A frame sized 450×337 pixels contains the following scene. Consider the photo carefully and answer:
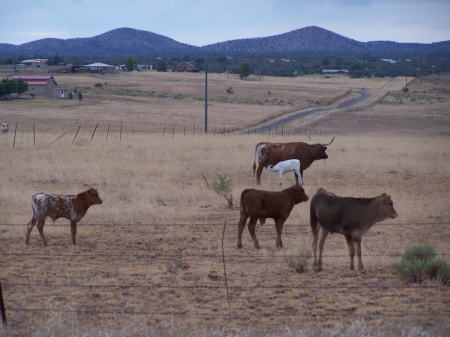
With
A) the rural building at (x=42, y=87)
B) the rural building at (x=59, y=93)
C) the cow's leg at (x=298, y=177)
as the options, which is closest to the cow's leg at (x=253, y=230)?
the cow's leg at (x=298, y=177)

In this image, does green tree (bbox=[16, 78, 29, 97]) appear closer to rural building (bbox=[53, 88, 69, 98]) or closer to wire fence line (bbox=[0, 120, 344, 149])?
rural building (bbox=[53, 88, 69, 98])

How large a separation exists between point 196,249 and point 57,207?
2.68 metres

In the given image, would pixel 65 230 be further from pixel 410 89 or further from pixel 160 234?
pixel 410 89

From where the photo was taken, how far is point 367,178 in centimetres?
1950

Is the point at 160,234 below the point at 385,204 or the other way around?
below

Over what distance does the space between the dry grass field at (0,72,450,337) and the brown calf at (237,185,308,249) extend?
0.39 meters

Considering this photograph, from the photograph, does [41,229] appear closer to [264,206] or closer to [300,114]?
[264,206]

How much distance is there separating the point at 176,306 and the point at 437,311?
3.33 meters

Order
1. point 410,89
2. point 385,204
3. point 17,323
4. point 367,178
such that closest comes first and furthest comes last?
1. point 17,323
2. point 385,204
3. point 367,178
4. point 410,89

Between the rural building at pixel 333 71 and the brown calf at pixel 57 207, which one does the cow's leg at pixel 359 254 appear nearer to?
the brown calf at pixel 57 207

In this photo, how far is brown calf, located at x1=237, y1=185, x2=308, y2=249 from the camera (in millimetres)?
10586

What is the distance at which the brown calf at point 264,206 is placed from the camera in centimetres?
1059

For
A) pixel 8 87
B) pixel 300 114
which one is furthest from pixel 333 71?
pixel 8 87

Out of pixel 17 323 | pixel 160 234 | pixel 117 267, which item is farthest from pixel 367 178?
pixel 17 323
